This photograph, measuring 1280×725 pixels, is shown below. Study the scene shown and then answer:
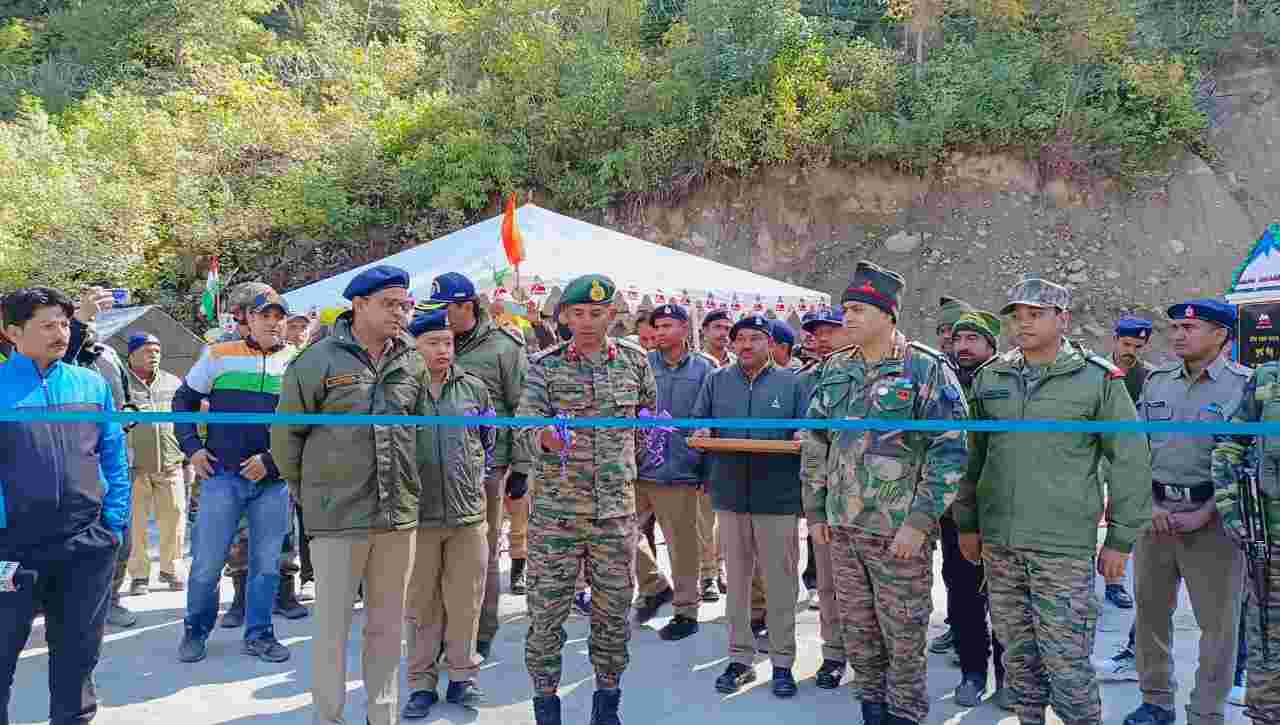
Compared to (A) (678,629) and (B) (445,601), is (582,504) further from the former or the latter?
(A) (678,629)

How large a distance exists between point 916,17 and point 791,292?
10825 mm

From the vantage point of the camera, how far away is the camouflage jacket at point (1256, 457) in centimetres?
415

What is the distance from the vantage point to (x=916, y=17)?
18.4 m

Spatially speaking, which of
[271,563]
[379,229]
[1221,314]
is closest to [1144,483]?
[1221,314]

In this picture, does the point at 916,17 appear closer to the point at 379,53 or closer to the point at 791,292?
the point at 791,292

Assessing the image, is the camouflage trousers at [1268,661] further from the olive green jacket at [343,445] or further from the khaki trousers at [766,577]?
the olive green jacket at [343,445]

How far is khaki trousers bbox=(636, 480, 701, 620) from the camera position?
6.67 meters

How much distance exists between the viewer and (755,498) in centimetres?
560

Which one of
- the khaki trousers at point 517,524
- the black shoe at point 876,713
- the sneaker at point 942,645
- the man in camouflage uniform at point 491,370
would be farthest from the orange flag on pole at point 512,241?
the black shoe at point 876,713

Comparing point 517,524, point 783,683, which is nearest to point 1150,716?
point 783,683

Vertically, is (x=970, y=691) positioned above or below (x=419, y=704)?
below

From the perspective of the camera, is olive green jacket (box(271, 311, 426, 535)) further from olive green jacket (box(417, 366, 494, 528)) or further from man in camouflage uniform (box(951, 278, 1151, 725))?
man in camouflage uniform (box(951, 278, 1151, 725))

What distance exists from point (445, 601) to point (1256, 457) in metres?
3.75

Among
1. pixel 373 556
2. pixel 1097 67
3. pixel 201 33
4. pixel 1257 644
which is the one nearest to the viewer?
pixel 1257 644
